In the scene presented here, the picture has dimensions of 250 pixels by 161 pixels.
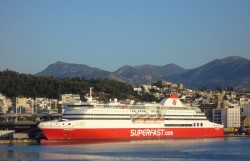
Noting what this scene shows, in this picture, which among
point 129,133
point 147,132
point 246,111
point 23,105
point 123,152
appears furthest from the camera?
point 246,111

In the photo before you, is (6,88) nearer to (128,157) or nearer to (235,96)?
(235,96)

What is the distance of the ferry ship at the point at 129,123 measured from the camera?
2657 inches

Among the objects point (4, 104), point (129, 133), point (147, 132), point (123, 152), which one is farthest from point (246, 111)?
point (123, 152)

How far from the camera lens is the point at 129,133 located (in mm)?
71875

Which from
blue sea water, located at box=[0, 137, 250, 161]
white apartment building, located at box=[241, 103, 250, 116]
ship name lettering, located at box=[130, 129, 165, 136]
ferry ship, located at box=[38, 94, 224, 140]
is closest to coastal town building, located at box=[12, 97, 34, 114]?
ferry ship, located at box=[38, 94, 224, 140]

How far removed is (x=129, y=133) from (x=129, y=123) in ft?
4.29

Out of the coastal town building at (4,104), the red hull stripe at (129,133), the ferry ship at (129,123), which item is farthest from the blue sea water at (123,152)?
the coastal town building at (4,104)

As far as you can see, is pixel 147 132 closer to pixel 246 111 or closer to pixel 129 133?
pixel 129 133

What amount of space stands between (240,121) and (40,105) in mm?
35726

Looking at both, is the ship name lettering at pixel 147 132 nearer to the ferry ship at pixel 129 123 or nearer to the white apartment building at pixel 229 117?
the ferry ship at pixel 129 123

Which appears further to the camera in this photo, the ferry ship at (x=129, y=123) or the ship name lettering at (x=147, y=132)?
the ship name lettering at (x=147, y=132)

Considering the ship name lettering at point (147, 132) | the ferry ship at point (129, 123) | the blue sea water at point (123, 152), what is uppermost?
the ferry ship at point (129, 123)

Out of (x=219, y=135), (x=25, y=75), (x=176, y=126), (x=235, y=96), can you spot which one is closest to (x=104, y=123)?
(x=176, y=126)

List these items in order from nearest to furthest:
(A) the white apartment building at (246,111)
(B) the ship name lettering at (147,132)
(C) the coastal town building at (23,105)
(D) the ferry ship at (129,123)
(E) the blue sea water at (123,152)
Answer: (E) the blue sea water at (123,152) → (D) the ferry ship at (129,123) → (B) the ship name lettering at (147,132) → (C) the coastal town building at (23,105) → (A) the white apartment building at (246,111)
